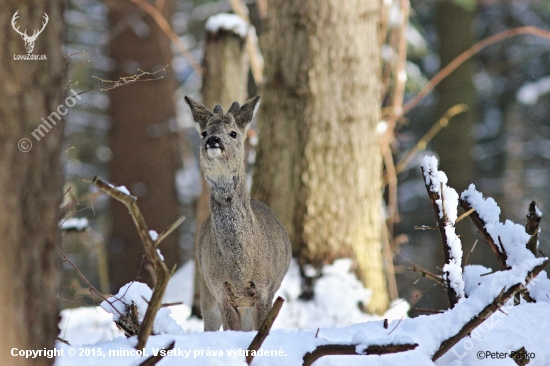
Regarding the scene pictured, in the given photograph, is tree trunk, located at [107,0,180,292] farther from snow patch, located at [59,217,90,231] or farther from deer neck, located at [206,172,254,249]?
deer neck, located at [206,172,254,249]

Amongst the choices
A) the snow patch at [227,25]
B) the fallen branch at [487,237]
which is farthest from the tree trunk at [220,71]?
the fallen branch at [487,237]

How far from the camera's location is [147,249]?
2844mm

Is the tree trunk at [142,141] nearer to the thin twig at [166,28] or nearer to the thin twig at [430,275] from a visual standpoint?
the thin twig at [166,28]

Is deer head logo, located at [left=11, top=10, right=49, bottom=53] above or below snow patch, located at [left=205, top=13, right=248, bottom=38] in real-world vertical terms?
below

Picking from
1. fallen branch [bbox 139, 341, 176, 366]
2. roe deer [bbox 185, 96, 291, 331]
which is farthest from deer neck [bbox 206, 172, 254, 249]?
fallen branch [bbox 139, 341, 176, 366]

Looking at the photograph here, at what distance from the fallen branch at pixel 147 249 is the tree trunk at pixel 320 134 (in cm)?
399

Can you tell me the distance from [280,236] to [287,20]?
102 inches

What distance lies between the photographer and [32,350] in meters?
2.42

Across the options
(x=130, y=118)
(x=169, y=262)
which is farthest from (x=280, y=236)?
(x=130, y=118)

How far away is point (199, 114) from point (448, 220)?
6.45ft

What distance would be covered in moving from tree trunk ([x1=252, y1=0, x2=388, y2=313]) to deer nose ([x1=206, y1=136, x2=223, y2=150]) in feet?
7.92

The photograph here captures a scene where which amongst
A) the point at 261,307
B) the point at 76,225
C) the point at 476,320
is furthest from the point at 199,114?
the point at 476,320

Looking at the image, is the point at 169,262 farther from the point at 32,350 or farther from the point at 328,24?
the point at 32,350

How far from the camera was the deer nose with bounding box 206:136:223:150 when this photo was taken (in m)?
4.54
